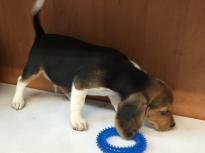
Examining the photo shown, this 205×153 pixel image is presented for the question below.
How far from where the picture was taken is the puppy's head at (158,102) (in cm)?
88

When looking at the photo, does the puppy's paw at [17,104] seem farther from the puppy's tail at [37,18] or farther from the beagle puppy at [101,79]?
the puppy's tail at [37,18]

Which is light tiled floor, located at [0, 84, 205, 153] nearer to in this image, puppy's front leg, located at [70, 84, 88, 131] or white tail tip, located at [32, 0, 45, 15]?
puppy's front leg, located at [70, 84, 88, 131]

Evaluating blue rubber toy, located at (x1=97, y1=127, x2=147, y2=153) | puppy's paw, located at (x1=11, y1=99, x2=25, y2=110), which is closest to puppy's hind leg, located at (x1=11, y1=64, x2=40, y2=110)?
puppy's paw, located at (x1=11, y1=99, x2=25, y2=110)

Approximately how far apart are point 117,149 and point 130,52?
324 millimetres

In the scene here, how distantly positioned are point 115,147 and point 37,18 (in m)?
0.46

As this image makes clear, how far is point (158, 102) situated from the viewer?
0.89 metres

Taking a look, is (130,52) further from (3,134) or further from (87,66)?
(3,134)

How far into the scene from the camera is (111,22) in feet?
3.34

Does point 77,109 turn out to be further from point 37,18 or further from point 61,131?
point 37,18

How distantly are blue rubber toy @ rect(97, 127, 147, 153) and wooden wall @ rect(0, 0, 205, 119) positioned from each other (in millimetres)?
222

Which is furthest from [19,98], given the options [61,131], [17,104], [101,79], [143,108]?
[143,108]

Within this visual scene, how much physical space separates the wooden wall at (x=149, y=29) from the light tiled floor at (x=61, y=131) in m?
0.13

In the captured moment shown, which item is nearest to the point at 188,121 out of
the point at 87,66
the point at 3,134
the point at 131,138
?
the point at 131,138

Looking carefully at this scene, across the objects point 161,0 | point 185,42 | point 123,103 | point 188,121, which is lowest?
point 188,121
